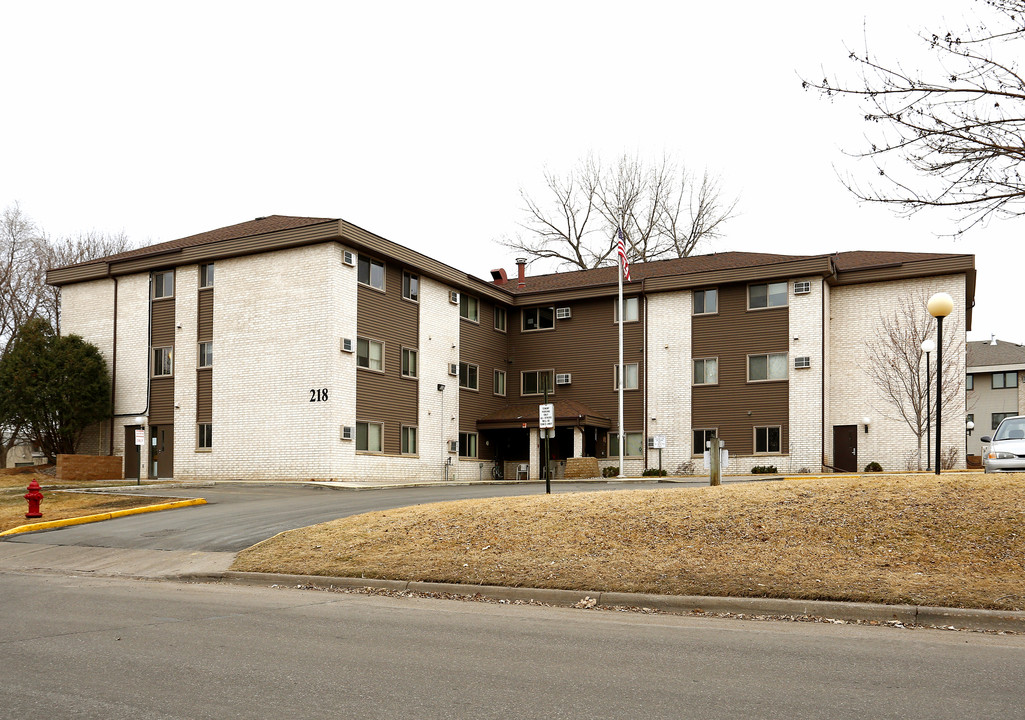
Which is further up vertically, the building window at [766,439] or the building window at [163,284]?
the building window at [163,284]

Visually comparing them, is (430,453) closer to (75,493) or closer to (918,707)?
(75,493)

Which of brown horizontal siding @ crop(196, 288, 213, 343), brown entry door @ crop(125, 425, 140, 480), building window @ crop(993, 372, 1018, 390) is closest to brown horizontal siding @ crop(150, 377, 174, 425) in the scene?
brown entry door @ crop(125, 425, 140, 480)

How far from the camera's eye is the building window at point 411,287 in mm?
37250

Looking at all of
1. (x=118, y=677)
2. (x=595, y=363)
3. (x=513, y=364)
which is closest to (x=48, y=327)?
(x=513, y=364)

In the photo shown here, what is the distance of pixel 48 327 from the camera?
3769cm

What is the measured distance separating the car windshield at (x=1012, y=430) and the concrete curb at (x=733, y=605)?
36.7 feet

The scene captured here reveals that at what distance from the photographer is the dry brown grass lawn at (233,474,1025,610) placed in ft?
34.5

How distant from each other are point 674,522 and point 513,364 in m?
32.4

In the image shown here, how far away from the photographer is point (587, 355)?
43.1 meters

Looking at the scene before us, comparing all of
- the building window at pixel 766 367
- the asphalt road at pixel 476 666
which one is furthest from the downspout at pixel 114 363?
the asphalt road at pixel 476 666

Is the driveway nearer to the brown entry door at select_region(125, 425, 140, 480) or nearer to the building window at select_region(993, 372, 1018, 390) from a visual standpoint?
the brown entry door at select_region(125, 425, 140, 480)

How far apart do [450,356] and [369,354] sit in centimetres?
614

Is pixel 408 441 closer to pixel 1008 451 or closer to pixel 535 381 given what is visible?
pixel 535 381

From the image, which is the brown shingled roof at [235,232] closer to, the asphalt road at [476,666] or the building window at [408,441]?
the building window at [408,441]
